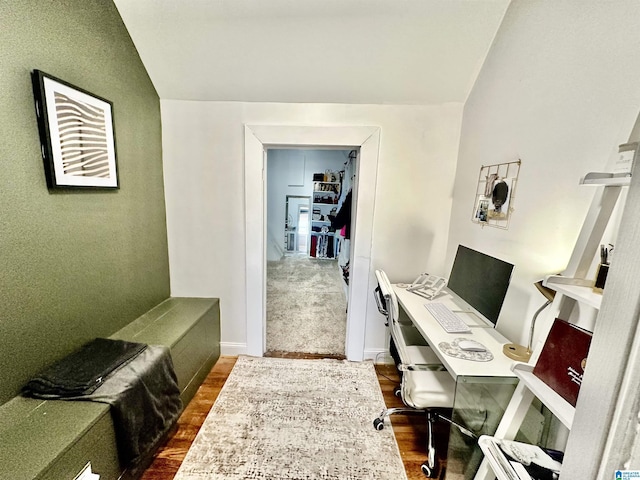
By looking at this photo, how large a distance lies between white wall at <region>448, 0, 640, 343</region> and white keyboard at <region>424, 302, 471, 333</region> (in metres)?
0.26

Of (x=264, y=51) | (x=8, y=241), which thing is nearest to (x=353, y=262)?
(x=264, y=51)

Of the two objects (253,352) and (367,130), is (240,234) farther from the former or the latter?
(367,130)

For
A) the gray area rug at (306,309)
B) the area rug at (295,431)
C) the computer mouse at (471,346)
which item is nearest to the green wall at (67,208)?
the area rug at (295,431)

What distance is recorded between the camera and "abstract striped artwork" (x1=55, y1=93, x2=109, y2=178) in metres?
1.34

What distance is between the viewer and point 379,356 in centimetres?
247

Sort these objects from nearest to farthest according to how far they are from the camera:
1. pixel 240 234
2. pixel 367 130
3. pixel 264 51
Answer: pixel 264 51 < pixel 367 130 < pixel 240 234

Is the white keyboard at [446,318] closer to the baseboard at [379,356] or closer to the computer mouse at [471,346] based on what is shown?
the computer mouse at [471,346]

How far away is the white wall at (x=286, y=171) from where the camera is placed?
5.80 metres

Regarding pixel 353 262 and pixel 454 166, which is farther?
pixel 353 262

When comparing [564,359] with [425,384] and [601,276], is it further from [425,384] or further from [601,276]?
[425,384]

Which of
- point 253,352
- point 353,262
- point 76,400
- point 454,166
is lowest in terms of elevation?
point 253,352

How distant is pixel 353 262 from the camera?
2369 mm

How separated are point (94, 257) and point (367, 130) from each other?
2054 mm

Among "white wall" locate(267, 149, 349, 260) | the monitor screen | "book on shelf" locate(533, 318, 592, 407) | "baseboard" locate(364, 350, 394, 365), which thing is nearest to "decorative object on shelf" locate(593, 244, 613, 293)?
"book on shelf" locate(533, 318, 592, 407)
